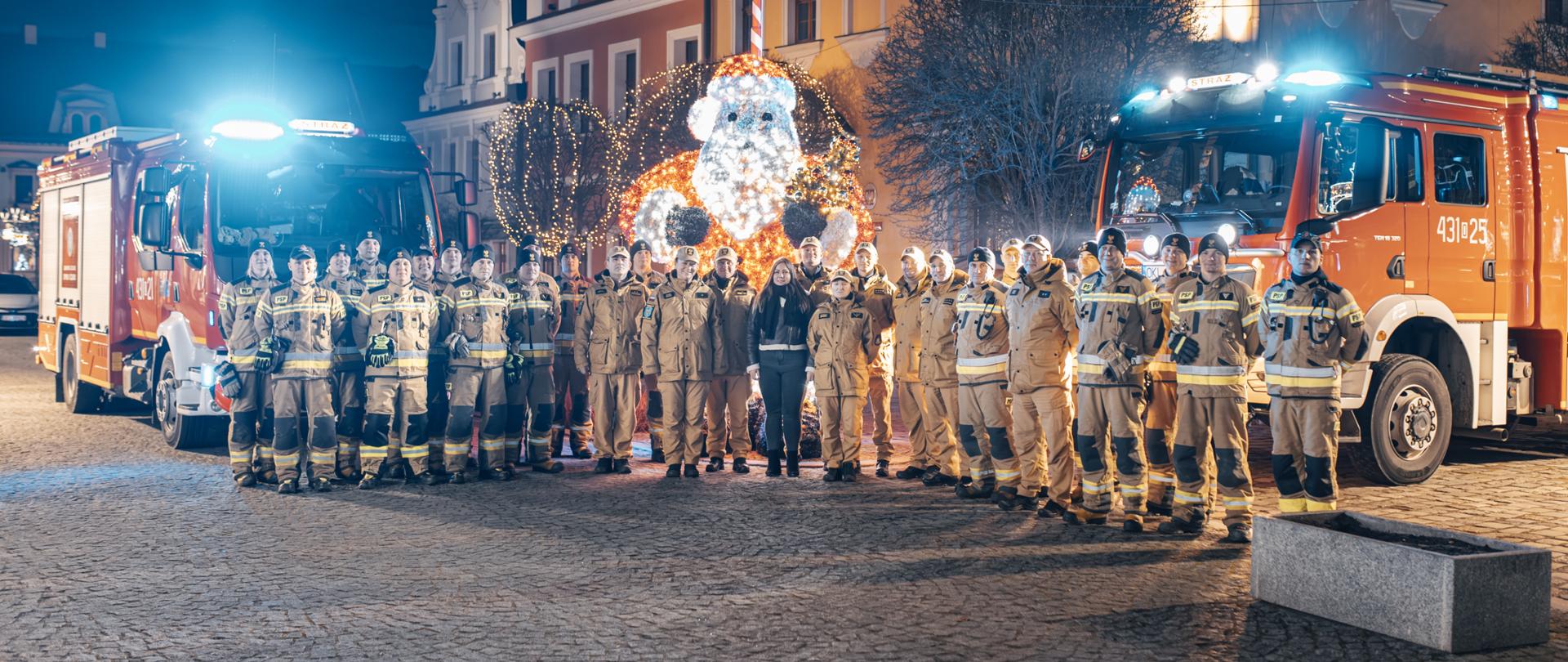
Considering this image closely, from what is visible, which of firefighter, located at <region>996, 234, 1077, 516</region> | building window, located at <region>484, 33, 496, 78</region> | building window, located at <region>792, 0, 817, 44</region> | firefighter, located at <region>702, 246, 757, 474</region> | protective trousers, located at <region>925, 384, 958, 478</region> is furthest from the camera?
building window, located at <region>484, 33, 496, 78</region>

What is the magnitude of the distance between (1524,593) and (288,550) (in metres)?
6.26

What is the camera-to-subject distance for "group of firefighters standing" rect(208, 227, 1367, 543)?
29.7 ft

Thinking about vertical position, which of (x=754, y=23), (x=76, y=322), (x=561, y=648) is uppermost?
(x=754, y=23)

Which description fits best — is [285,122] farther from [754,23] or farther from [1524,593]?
[1524,593]

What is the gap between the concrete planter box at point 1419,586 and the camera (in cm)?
625

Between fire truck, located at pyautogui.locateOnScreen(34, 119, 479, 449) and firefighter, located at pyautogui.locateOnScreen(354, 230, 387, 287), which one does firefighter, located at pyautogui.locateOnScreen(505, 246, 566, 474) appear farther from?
fire truck, located at pyautogui.locateOnScreen(34, 119, 479, 449)

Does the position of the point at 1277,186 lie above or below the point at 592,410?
above

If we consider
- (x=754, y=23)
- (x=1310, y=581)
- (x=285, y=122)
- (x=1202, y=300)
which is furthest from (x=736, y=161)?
(x=1310, y=581)

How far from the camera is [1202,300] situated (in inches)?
359

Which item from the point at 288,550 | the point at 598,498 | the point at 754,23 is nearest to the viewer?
the point at 288,550

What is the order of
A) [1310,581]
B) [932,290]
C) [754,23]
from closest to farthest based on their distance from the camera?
[1310,581] < [932,290] < [754,23]

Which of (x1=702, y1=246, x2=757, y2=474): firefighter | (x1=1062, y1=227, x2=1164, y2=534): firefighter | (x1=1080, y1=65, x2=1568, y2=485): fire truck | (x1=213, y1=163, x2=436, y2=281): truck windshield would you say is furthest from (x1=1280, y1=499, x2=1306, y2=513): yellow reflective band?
(x1=213, y1=163, x2=436, y2=281): truck windshield

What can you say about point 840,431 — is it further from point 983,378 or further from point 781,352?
point 983,378

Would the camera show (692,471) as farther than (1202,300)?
Yes
